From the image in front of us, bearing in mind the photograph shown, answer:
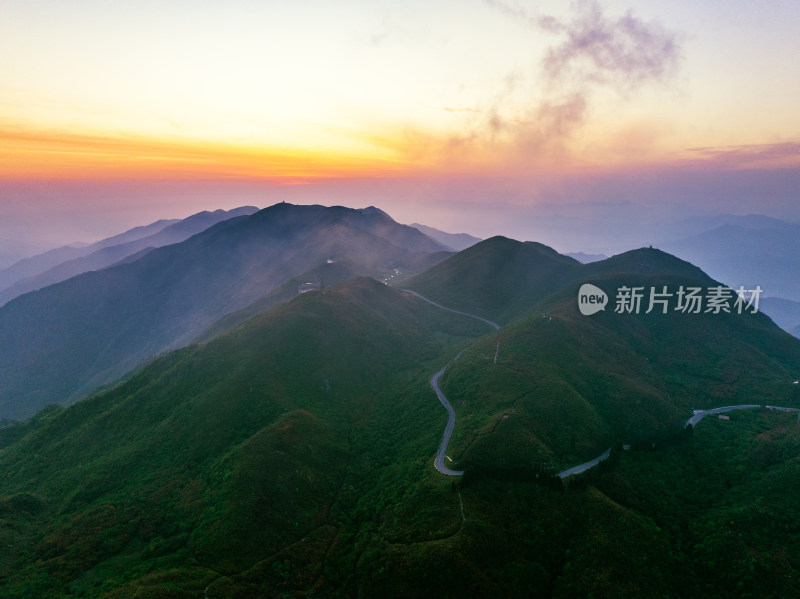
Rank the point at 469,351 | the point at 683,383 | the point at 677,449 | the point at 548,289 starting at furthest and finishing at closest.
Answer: the point at 548,289 < the point at 469,351 < the point at 683,383 < the point at 677,449

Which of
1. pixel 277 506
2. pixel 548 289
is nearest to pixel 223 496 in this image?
pixel 277 506

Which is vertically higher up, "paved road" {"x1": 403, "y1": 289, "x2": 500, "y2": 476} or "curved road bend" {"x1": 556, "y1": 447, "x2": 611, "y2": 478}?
"curved road bend" {"x1": 556, "y1": 447, "x2": 611, "y2": 478}

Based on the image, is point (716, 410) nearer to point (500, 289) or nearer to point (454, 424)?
point (454, 424)

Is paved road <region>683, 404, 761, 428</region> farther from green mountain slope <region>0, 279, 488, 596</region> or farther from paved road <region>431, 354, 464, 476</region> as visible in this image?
green mountain slope <region>0, 279, 488, 596</region>

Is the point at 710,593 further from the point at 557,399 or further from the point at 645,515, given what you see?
the point at 557,399

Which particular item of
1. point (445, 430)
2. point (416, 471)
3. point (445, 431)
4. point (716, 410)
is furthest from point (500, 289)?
point (416, 471)

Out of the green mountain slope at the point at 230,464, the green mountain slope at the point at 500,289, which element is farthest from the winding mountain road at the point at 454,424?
the green mountain slope at the point at 500,289

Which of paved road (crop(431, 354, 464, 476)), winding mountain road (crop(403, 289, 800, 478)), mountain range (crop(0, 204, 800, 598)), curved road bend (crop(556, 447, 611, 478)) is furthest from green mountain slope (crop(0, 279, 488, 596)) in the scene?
curved road bend (crop(556, 447, 611, 478))

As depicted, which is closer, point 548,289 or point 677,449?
point 677,449
